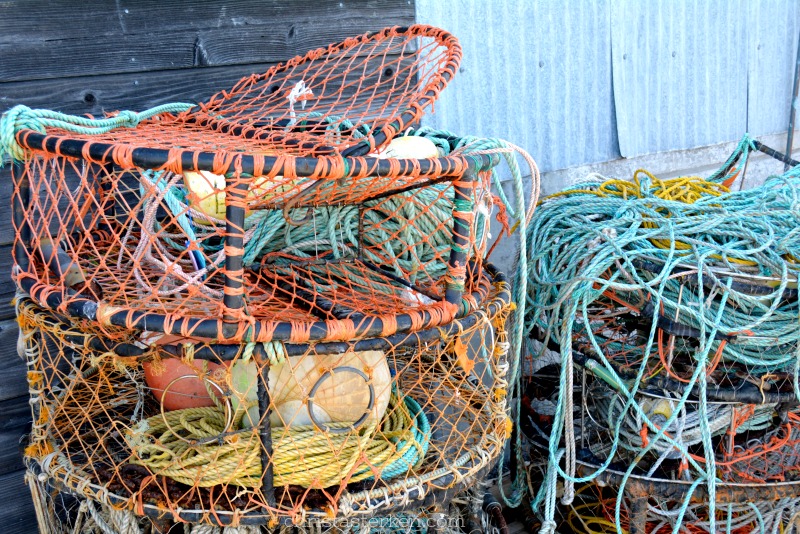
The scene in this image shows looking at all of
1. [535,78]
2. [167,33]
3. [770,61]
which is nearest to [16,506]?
[167,33]

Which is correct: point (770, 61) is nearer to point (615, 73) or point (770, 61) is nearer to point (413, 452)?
point (615, 73)

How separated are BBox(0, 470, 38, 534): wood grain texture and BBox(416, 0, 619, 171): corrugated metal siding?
1.65 meters

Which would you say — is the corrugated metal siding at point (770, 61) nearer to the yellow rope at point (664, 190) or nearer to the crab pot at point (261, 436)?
the yellow rope at point (664, 190)

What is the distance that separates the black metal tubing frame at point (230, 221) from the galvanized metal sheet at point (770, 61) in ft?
10.5

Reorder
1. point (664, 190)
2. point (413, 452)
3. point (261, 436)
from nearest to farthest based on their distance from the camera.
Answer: point (261, 436) < point (413, 452) < point (664, 190)

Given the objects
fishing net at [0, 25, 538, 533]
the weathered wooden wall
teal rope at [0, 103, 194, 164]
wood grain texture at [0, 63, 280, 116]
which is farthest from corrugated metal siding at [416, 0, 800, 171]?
teal rope at [0, 103, 194, 164]

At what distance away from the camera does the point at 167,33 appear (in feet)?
6.11

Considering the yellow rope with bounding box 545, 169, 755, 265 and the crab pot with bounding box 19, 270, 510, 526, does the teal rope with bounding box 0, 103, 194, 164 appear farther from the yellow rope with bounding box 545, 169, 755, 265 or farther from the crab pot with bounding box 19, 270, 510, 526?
the yellow rope with bounding box 545, 169, 755, 265

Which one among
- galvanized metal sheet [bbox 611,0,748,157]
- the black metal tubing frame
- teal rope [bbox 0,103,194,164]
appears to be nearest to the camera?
the black metal tubing frame

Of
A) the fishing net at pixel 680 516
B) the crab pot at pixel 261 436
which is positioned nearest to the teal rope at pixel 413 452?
the crab pot at pixel 261 436

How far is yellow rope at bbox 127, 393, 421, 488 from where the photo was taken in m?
1.29

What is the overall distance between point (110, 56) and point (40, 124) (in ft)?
1.85

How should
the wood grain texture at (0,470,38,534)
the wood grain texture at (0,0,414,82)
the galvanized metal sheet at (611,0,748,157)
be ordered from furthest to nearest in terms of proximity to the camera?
1. the galvanized metal sheet at (611,0,748,157)
2. the wood grain texture at (0,470,38,534)
3. the wood grain texture at (0,0,414,82)

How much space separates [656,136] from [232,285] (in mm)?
2781
